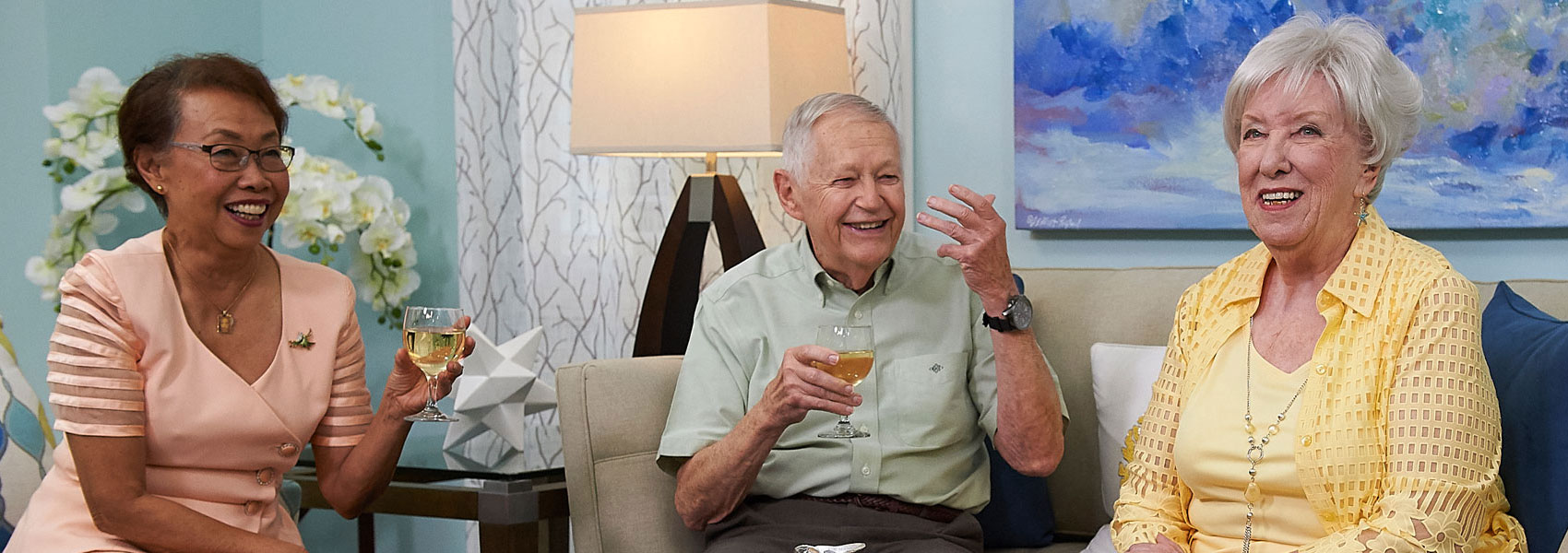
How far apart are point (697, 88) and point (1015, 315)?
3.22 ft

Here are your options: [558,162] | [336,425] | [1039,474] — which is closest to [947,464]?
[1039,474]

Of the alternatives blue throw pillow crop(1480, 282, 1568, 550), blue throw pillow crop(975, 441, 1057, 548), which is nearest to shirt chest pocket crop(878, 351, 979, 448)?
blue throw pillow crop(975, 441, 1057, 548)

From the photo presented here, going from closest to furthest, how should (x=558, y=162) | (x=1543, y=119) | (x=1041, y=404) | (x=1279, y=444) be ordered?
(x=1279, y=444), (x=1041, y=404), (x=1543, y=119), (x=558, y=162)

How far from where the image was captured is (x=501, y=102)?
3.55m

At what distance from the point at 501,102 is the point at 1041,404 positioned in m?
1.98

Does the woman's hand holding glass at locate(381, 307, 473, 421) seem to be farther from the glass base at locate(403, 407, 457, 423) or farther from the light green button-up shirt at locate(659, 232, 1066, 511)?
the light green button-up shirt at locate(659, 232, 1066, 511)

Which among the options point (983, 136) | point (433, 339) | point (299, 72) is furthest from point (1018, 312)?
point (299, 72)

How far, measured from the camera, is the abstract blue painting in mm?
2473

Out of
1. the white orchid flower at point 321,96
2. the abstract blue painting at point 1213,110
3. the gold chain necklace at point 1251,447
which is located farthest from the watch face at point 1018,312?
the white orchid flower at point 321,96

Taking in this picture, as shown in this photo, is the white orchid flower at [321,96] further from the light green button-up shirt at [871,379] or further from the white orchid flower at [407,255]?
the light green button-up shirt at [871,379]

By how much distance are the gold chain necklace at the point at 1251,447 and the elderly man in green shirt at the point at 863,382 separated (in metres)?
0.36

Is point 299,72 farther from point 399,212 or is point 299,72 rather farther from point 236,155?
point 236,155

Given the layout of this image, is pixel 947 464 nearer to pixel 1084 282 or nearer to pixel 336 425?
pixel 1084 282

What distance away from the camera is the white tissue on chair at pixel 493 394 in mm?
2664
